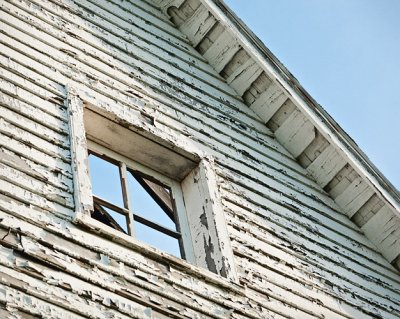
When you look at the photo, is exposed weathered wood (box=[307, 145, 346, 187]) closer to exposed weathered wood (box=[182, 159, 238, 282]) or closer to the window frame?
exposed weathered wood (box=[182, 159, 238, 282])

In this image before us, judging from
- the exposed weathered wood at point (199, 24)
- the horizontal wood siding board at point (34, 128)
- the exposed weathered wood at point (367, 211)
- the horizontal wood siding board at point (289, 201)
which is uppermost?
the exposed weathered wood at point (199, 24)

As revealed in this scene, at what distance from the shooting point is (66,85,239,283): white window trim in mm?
5645

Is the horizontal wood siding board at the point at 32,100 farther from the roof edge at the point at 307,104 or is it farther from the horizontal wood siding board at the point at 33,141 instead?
the roof edge at the point at 307,104

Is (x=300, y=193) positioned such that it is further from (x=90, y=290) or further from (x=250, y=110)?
→ (x=90, y=290)

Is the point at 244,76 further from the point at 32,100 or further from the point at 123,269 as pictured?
the point at 123,269

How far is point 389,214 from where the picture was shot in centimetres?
793

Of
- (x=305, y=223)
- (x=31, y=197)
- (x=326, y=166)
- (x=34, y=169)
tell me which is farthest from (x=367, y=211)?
(x=31, y=197)

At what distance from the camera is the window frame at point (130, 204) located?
6.29m

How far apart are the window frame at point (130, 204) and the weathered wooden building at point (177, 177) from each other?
1cm

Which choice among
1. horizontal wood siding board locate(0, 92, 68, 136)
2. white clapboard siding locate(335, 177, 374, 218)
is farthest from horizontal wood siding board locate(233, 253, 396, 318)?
horizontal wood siding board locate(0, 92, 68, 136)

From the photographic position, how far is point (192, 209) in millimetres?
6762

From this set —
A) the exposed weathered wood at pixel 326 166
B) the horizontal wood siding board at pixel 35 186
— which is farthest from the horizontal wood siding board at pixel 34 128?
the exposed weathered wood at pixel 326 166

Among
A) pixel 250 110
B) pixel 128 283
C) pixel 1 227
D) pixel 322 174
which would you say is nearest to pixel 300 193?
pixel 322 174

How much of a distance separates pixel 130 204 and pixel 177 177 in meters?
0.77
